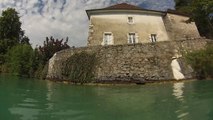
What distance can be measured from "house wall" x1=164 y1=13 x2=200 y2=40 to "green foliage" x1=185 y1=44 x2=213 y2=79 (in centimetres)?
1163

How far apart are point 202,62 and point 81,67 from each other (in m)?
8.18

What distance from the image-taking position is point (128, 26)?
3161 centimetres

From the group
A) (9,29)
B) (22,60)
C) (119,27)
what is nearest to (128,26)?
(119,27)

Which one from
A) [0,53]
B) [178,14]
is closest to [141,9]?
[178,14]

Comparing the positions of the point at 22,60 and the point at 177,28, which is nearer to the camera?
the point at 177,28

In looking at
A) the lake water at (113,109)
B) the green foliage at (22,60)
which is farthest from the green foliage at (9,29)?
the lake water at (113,109)

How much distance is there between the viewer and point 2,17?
53.1 meters

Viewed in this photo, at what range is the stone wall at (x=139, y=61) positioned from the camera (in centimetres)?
2116

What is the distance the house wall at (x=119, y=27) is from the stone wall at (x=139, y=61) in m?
8.27

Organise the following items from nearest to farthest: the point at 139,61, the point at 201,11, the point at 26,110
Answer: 1. the point at 26,110
2. the point at 139,61
3. the point at 201,11

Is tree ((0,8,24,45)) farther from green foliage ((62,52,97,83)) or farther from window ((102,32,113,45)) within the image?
green foliage ((62,52,97,83))

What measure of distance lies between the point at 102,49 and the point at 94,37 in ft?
27.7

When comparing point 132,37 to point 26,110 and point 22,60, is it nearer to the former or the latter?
point 22,60

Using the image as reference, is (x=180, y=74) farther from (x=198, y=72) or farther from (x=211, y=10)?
(x=211, y=10)
